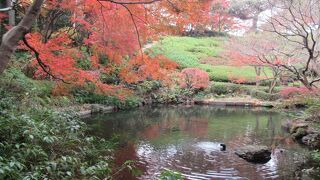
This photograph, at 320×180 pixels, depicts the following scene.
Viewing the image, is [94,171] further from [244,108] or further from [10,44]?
[244,108]

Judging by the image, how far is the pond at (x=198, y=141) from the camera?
857 centimetres

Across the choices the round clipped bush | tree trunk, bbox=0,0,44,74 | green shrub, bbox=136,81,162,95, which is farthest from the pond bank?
tree trunk, bbox=0,0,44,74

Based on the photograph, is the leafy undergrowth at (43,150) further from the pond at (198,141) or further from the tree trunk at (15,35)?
the pond at (198,141)

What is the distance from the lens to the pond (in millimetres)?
8570

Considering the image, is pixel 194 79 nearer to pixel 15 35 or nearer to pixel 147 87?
pixel 147 87

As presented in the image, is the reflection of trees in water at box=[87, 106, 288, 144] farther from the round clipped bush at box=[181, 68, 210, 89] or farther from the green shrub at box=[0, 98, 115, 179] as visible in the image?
the round clipped bush at box=[181, 68, 210, 89]

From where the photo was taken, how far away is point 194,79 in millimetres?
26703

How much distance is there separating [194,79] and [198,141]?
49.4ft

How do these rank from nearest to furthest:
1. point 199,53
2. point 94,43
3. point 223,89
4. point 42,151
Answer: point 42,151 → point 94,43 → point 223,89 → point 199,53

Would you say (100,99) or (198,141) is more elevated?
(100,99)

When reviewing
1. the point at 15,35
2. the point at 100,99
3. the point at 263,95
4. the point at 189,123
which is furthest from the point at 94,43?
the point at 263,95

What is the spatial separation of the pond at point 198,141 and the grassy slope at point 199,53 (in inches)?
463

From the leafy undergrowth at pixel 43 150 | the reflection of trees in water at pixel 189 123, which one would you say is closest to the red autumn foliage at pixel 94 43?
the reflection of trees in water at pixel 189 123

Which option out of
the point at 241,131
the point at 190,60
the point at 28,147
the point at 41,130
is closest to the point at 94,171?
the point at 28,147
